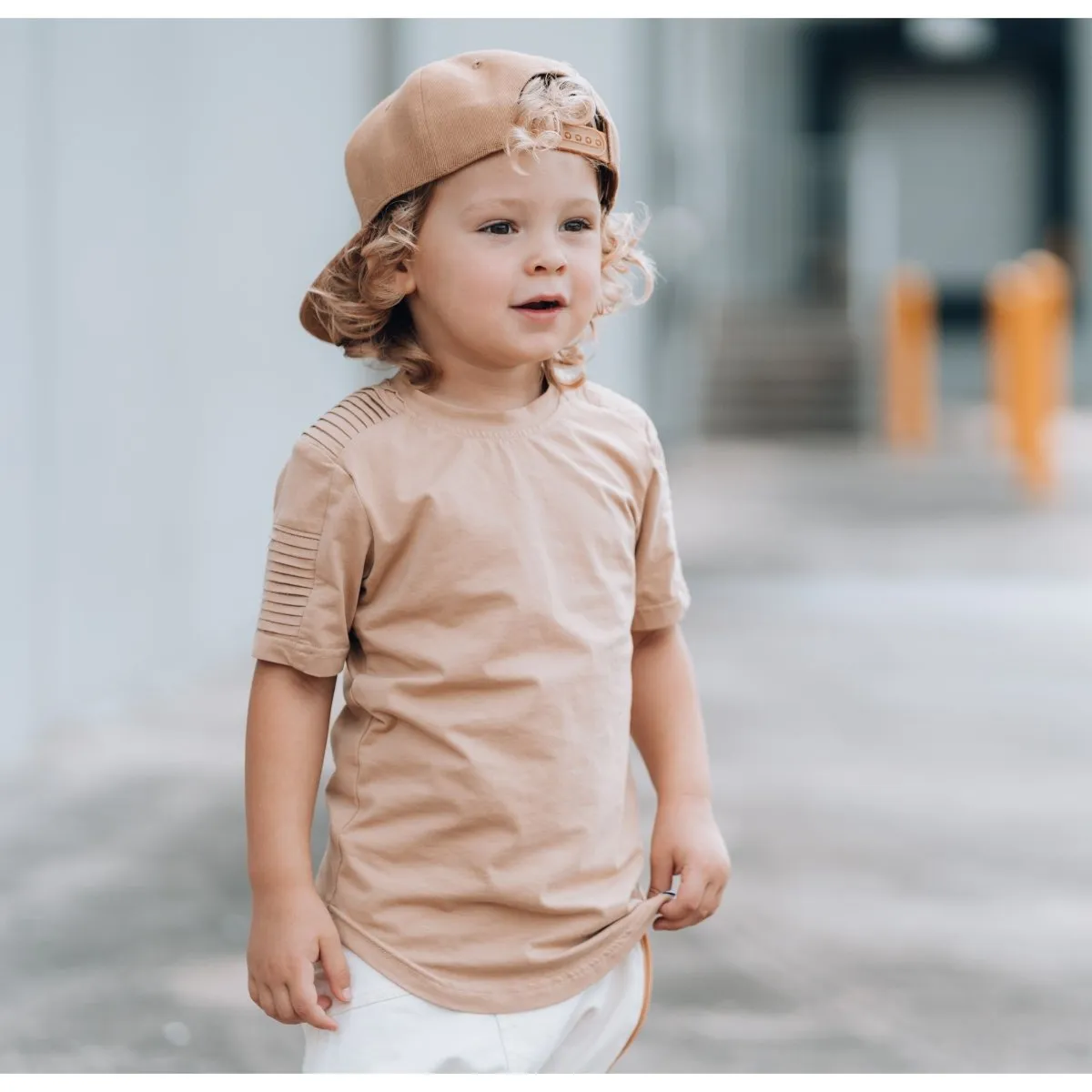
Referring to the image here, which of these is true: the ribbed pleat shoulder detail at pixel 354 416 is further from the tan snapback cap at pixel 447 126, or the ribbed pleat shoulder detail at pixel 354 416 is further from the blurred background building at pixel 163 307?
the blurred background building at pixel 163 307

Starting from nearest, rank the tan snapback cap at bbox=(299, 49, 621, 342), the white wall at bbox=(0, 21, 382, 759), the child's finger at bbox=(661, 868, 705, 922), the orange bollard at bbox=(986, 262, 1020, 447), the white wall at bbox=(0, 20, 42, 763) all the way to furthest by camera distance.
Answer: the tan snapback cap at bbox=(299, 49, 621, 342)
the child's finger at bbox=(661, 868, 705, 922)
the white wall at bbox=(0, 20, 42, 763)
the white wall at bbox=(0, 21, 382, 759)
the orange bollard at bbox=(986, 262, 1020, 447)

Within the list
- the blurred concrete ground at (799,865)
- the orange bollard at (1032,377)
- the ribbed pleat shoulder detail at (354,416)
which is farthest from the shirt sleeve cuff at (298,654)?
the orange bollard at (1032,377)

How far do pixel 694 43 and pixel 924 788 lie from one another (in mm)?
11383

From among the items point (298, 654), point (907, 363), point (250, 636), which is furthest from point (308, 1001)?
point (907, 363)

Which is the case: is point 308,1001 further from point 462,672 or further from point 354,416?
point 354,416

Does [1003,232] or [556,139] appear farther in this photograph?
[1003,232]

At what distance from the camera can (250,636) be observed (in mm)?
5348

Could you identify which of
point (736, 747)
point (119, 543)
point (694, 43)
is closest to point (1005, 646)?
point (736, 747)

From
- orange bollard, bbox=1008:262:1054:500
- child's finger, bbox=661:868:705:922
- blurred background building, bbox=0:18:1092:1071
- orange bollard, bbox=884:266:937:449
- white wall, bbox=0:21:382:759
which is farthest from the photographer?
orange bollard, bbox=884:266:937:449

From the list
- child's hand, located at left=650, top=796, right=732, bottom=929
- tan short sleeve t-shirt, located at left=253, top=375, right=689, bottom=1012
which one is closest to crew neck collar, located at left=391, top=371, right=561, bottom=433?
tan short sleeve t-shirt, located at left=253, top=375, right=689, bottom=1012

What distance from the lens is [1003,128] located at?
1966 cm

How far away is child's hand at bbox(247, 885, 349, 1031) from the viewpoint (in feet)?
4.62

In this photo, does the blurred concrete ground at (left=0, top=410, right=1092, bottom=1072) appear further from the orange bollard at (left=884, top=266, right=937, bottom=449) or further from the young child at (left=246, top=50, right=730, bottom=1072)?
the orange bollard at (left=884, top=266, right=937, bottom=449)

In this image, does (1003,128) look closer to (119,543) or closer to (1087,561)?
(1087,561)
